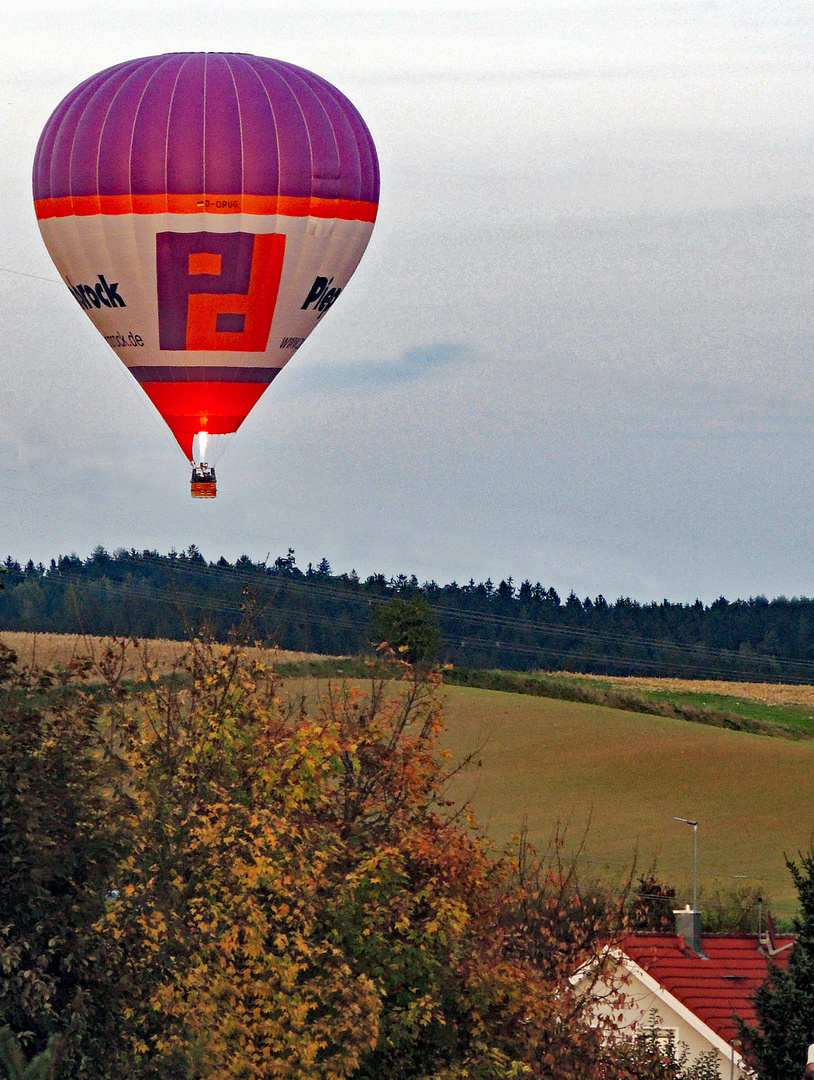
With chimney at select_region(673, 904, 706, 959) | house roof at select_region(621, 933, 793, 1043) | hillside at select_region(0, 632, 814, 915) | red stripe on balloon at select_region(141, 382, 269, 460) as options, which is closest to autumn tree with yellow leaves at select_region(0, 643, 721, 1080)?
house roof at select_region(621, 933, 793, 1043)

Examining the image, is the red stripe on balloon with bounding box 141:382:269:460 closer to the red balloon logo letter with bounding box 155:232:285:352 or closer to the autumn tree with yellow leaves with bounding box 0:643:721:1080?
the red balloon logo letter with bounding box 155:232:285:352

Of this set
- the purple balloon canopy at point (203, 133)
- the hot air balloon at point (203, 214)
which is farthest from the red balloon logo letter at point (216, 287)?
the purple balloon canopy at point (203, 133)

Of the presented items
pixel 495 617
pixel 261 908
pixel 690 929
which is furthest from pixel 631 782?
pixel 495 617

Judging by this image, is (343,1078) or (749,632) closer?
(343,1078)

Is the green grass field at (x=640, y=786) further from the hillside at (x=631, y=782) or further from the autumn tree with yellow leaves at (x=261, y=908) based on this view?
the autumn tree with yellow leaves at (x=261, y=908)

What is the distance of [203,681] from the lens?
67.6ft

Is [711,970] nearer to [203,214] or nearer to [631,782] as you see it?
[203,214]

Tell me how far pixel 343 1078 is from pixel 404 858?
2.43 m

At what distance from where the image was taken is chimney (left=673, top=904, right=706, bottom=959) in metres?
33.1

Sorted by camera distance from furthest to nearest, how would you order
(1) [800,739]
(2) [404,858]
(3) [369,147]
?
1. (1) [800,739]
2. (3) [369,147]
3. (2) [404,858]

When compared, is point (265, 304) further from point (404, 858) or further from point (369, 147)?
point (404, 858)

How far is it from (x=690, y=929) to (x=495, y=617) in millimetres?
140919

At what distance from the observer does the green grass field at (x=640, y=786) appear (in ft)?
188

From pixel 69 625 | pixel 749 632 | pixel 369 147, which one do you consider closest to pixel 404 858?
pixel 369 147
